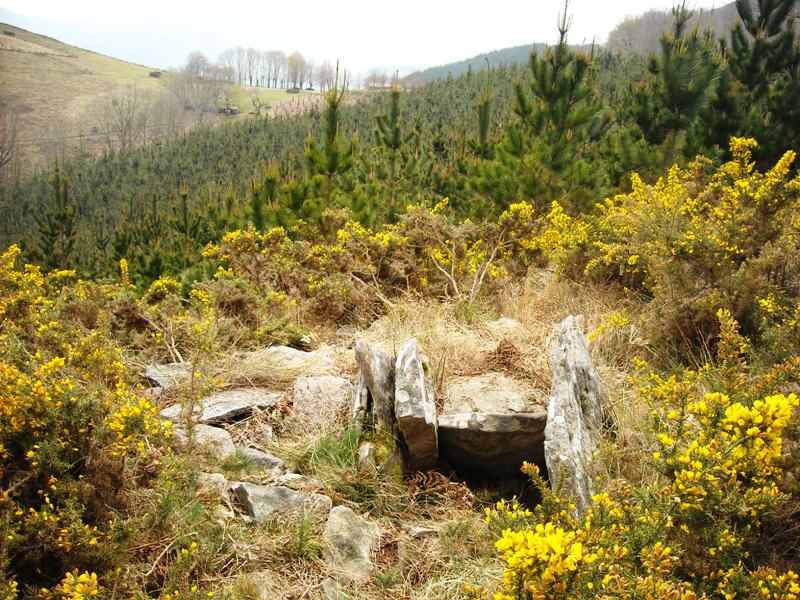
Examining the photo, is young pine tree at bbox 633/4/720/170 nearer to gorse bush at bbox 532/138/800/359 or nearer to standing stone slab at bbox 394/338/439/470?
gorse bush at bbox 532/138/800/359

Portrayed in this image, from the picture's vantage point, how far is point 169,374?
13.1 ft

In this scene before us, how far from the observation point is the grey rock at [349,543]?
8.04ft

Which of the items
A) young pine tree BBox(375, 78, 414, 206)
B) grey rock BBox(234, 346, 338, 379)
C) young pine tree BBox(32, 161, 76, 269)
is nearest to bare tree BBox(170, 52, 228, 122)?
young pine tree BBox(32, 161, 76, 269)

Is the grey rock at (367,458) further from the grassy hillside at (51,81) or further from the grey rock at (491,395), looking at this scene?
the grassy hillside at (51,81)

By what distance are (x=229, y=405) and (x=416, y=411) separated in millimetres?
1476

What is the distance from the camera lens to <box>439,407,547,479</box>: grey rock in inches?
123

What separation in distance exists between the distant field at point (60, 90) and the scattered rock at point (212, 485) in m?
88.7

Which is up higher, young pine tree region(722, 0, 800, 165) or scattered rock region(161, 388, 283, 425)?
young pine tree region(722, 0, 800, 165)

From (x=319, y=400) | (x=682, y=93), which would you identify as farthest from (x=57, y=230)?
(x=319, y=400)

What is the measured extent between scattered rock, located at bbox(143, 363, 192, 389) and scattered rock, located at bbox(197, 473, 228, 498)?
113 centimetres

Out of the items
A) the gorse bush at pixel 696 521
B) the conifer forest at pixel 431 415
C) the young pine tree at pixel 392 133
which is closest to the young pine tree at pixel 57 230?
the young pine tree at pixel 392 133

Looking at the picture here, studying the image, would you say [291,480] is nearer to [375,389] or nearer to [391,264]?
[375,389]

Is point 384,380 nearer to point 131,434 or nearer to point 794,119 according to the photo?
point 131,434

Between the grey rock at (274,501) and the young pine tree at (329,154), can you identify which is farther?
the young pine tree at (329,154)
